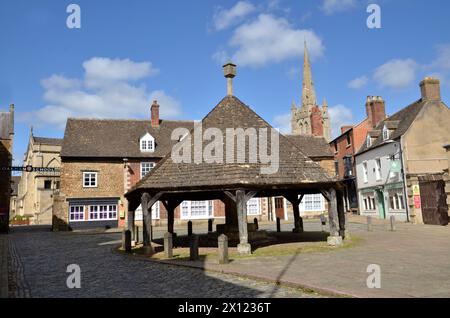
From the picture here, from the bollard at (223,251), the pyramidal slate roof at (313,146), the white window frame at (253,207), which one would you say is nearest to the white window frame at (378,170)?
the pyramidal slate roof at (313,146)

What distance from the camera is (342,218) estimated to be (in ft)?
53.7

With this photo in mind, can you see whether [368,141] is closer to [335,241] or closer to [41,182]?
[335,241]

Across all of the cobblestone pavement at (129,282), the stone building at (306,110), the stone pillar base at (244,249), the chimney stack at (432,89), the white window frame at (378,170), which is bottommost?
the cobblestone pavement at (129,282)

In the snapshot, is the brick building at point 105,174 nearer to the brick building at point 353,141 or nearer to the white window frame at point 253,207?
the white window frame at point 253,207

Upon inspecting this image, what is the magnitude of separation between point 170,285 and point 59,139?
6667 cm

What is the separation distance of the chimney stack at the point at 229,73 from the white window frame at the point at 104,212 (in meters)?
20.0

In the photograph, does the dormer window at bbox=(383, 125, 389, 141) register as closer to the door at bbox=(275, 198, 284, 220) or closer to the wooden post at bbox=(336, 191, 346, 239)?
the door at bbox=(275, 198, 284, 220)

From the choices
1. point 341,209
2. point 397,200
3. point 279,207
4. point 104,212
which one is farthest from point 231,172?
point 279,207

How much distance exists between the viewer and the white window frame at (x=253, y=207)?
117 feet

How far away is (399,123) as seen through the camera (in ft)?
105
